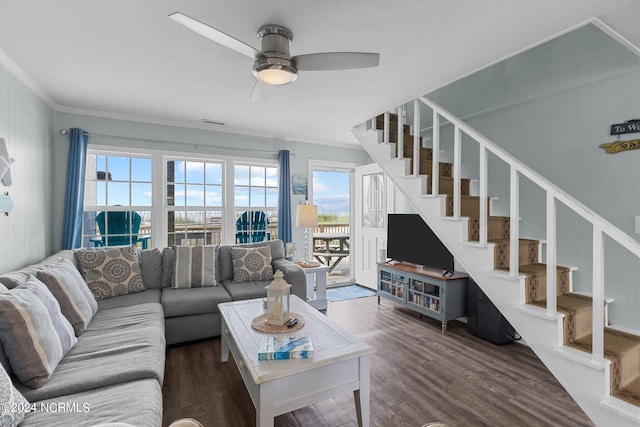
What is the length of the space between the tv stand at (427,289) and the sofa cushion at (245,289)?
5.60ft

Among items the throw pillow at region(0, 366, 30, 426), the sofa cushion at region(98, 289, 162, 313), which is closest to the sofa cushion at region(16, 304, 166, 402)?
the throw pillow at region(0, 366, 30, 426)

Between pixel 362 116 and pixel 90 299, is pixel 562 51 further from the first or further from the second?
pixel 90 299

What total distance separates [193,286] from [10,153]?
195 centimetres

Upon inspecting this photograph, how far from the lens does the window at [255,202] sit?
4664 millimetres

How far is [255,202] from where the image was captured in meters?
4.79

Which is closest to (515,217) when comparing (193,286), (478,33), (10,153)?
(478,33)

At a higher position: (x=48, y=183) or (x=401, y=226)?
(x=48, y=183)

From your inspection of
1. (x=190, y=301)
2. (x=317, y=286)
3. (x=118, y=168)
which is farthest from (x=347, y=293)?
(x=118, y=168)

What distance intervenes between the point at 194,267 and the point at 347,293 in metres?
2.49

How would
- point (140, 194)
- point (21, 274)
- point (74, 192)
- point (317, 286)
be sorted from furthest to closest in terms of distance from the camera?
point (317, 286) → point (140, 194) → point (74, 192) → point (21, 274)

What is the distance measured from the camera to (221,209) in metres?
4.51

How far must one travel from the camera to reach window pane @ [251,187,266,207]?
4773 mm

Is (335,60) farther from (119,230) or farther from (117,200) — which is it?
(119,230)

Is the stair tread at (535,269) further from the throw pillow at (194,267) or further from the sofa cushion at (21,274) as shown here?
the sofa cushion at (21,274)
